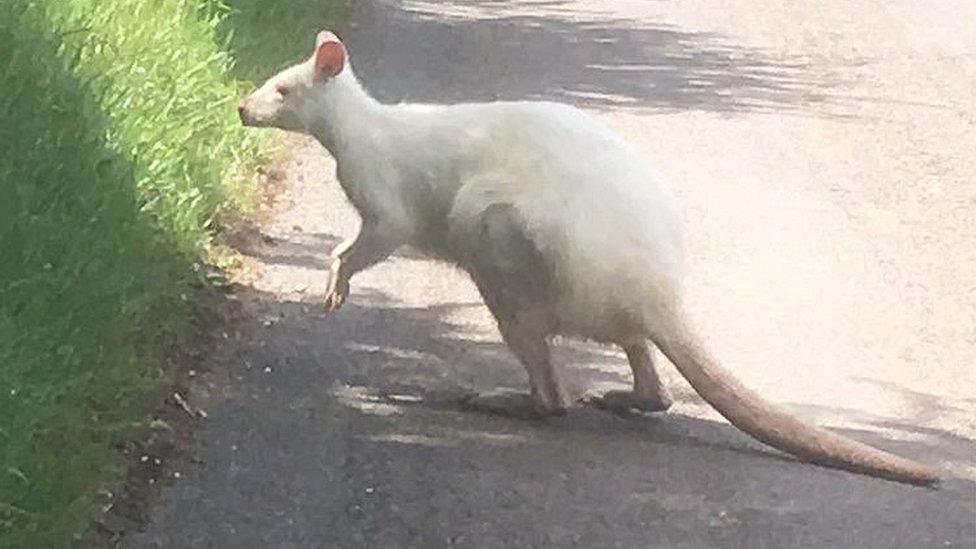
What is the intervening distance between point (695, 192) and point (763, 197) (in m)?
0.29

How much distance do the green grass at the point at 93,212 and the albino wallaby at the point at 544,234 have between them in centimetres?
72

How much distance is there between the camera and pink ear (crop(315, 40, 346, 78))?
663 cm

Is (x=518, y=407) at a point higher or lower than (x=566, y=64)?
higher

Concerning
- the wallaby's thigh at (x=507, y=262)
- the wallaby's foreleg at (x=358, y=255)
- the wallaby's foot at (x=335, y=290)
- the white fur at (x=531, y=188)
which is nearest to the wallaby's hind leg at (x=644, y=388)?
the white fur at (x=531, y=188)

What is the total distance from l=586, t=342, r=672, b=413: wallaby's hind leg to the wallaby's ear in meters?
1.27

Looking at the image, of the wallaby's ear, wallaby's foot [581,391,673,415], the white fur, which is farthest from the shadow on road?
wallaby's foot [581,391,673,415]

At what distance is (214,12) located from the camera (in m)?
10.0

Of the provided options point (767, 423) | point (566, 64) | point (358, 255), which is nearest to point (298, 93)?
point (358, 255)

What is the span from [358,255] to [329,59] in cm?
63

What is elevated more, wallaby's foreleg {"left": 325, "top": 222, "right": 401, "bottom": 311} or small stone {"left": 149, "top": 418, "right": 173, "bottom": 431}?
wallaby's foreleg {"left": 325, "top": 222, "right": 401, "bottom": 311}

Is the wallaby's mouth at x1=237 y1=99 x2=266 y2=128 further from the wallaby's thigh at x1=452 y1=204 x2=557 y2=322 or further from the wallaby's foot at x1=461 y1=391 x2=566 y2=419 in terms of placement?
the wallaby's foot at x1=461 y1=391 x2=566 y2=419

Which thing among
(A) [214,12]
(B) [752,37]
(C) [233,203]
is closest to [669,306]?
(C) [233,203]

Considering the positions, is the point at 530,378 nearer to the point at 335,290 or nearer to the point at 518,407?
the point at 518,407

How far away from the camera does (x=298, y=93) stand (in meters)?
6.76
